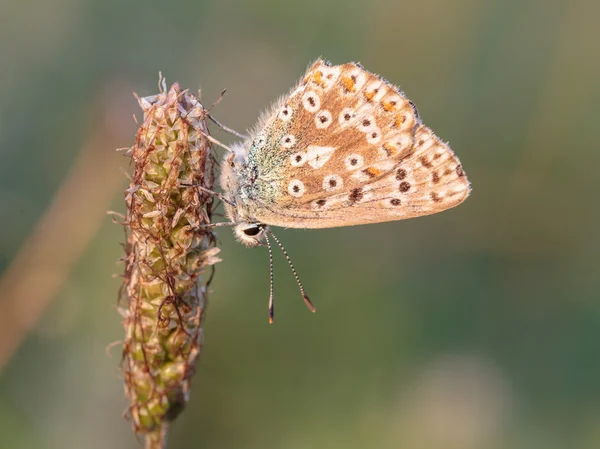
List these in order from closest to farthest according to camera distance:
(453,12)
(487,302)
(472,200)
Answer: (487,302) < (472,200) < (453,12)

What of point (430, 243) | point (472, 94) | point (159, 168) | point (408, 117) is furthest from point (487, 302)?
point (159, 168)

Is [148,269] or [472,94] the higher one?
[472,94]

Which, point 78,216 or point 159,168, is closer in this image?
point 159,168

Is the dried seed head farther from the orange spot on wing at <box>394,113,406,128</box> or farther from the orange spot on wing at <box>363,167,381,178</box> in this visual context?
the orange spot on wing at <box>394,113,406,128</box>

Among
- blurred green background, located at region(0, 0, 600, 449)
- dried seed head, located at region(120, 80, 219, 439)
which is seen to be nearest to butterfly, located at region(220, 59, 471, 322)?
dried seed head, located at region(120, 80, 219, 439)

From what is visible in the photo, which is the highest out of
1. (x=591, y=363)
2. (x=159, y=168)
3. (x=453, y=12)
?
(x=453, y=12)

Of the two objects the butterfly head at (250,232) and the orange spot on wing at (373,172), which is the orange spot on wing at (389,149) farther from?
the butterfly head at (250,232)

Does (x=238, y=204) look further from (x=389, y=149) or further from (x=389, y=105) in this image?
(x=389, y=105)

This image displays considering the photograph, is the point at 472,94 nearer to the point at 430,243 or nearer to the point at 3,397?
the point at 430,243

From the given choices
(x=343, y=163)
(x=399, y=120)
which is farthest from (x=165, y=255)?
(x=399, y=120)

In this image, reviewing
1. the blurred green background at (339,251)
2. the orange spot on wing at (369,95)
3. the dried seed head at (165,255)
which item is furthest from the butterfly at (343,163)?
the blurred green background at (339,251)
